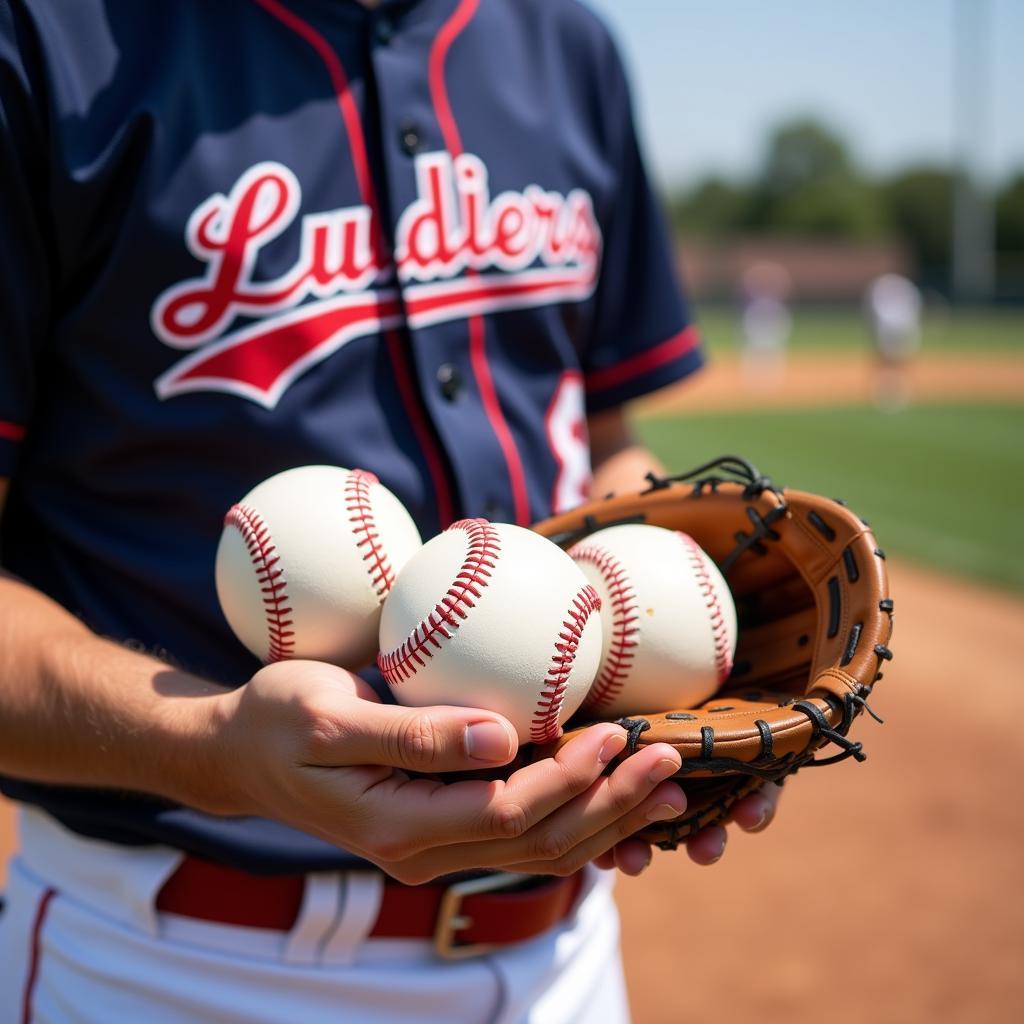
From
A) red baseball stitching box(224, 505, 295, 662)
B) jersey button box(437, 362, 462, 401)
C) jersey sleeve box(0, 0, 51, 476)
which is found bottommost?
red baseball stitching box(224, 505, 295, 662)

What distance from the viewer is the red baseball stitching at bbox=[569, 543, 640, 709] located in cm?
112

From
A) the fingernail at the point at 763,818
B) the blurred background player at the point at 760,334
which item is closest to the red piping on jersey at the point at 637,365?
the fingernail at the point at 763,818

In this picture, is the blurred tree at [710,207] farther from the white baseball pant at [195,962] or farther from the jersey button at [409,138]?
the white baseball pant at [195,962]

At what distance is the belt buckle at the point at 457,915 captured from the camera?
1.20 metres

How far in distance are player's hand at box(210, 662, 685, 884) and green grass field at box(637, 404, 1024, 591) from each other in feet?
17.1

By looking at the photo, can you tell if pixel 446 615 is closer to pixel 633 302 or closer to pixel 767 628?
pixel 767 628

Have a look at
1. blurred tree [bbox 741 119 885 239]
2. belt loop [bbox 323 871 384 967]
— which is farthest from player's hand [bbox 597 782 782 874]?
blurred tree [bbox 741 119 885 239]

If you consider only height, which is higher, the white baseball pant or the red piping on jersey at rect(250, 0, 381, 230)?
the red piping on jersey at rect(250, 0, 381, 230)

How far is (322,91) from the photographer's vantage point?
123 cm

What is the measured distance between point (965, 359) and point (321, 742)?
1957 centimetres

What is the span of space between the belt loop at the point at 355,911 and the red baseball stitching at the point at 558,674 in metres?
0.30

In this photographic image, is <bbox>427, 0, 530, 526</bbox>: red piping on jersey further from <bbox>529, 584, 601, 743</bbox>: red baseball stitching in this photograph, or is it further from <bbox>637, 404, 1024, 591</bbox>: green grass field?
<bbox>637, 404, 1024, 591</bbox>: green grass field

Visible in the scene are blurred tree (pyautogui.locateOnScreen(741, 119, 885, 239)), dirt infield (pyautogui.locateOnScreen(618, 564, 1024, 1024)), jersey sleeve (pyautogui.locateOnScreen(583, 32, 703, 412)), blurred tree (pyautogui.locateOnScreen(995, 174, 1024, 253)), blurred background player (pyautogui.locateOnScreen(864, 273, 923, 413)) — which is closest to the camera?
→ jersey sleeve (pyautogui.locateOnScreen(583, 32, 703, 412))

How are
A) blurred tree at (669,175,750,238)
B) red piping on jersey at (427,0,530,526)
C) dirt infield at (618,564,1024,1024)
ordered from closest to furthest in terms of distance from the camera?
red piping on jersey at (427,0,530,526) → dirt infield at (618,564,1024,1024) → blurred tree at (669,175,750,238)
